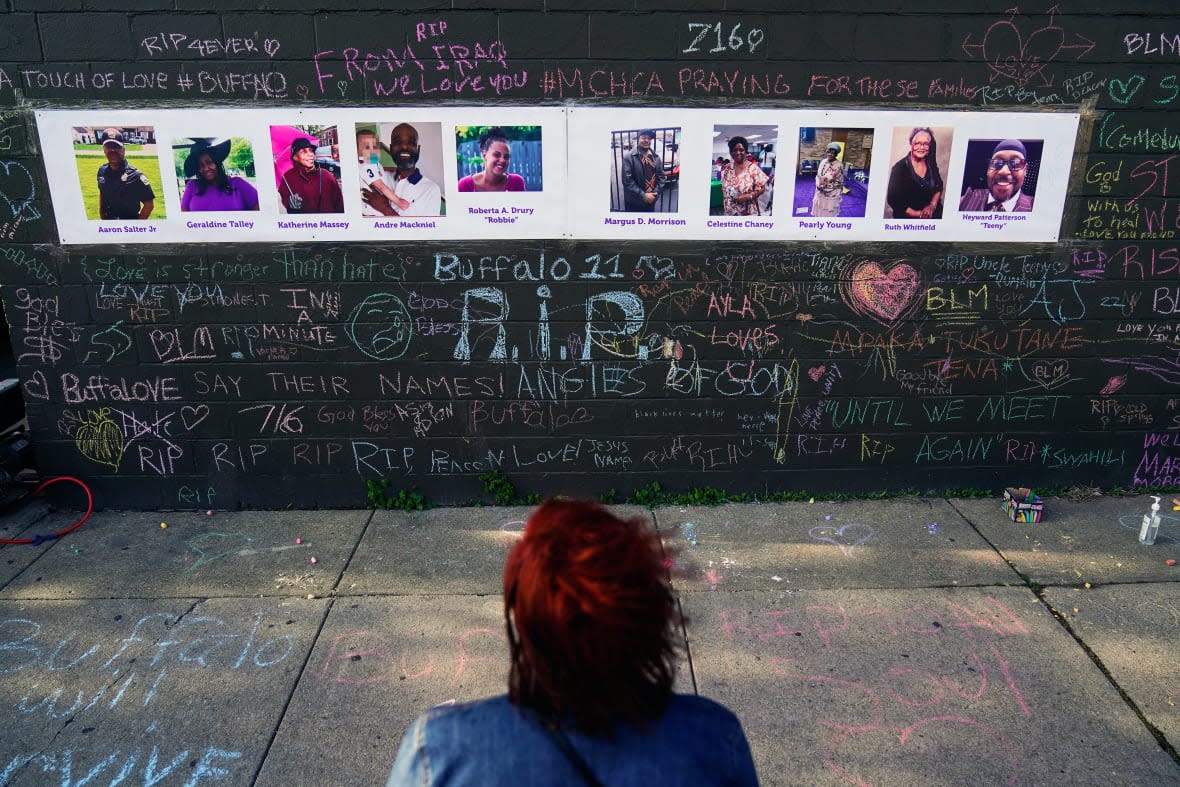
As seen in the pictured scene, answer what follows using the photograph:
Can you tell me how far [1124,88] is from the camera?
4.50 meters

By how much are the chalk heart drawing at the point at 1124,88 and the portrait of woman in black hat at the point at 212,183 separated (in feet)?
16.0

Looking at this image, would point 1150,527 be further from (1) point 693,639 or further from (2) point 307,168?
(2) point 307,168

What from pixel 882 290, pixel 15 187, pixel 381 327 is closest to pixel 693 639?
pixel 882 290

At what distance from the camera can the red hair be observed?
1327mm

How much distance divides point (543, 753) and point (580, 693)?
0.12 m

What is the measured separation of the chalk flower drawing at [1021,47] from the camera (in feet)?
14.4

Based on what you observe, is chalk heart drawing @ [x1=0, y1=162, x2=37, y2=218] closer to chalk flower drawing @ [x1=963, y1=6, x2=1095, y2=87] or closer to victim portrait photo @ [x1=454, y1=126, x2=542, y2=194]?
victim portrait photo @ [x1=454, y1=126, x2=542, y2=194]

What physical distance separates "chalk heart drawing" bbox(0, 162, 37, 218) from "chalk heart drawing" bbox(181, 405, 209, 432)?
1.41m

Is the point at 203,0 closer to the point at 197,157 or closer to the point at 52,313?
the point at 197,157

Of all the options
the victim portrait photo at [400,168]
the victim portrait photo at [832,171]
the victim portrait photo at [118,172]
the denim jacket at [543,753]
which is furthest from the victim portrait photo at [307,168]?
the denim jacket at [543,753]

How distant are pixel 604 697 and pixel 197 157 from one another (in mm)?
4245

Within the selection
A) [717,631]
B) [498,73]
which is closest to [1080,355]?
[717,631]

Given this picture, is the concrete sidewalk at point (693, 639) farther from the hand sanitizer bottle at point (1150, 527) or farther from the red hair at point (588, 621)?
the red hair at point (588, 621)

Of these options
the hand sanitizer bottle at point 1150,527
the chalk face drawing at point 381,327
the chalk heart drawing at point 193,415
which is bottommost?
the hand sanitizer bottle at point 1150,527
